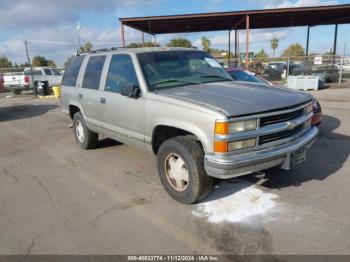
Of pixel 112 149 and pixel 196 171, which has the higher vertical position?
pixel 196 171

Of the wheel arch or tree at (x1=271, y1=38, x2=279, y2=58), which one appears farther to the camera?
tree at (x1=271, y1=38, x2=279, y2=58)

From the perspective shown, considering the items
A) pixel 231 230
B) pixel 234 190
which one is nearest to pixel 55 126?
pixel 234 190

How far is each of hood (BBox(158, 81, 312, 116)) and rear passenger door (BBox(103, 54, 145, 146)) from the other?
54 centimetres

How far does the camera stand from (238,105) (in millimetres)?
3385

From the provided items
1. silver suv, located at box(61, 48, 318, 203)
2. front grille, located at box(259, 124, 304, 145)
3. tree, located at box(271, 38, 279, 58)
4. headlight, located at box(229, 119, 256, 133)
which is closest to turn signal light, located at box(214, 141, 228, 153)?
silver suv, located at box(61, 48, 318, 203)

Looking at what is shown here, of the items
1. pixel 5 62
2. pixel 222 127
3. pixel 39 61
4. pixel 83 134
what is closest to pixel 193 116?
pixel 222 127

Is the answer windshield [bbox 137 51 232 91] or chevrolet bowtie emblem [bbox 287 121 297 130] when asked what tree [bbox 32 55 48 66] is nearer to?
windshield [bbox 137 51 232 91]

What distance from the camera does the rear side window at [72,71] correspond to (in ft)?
20.6

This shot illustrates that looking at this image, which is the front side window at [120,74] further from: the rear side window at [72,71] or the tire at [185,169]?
the rear side window at [72,71]

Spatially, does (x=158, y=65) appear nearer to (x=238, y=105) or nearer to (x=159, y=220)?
(x=238, y=105)

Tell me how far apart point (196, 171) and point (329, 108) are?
28.3ft

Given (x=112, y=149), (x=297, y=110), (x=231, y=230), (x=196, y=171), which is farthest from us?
(x=112, y=149)

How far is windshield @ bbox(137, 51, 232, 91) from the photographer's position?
434cm

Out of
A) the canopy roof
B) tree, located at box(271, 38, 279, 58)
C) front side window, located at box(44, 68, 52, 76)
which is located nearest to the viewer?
the canopy roof
